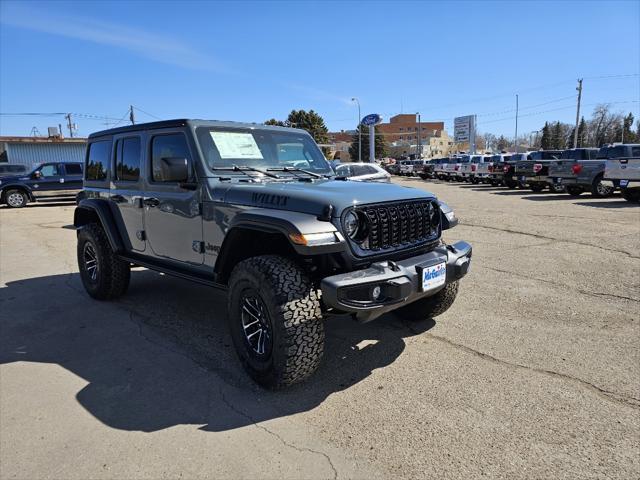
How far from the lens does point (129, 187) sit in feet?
16.8

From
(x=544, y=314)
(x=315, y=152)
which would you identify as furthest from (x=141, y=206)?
(x=544, y=314)

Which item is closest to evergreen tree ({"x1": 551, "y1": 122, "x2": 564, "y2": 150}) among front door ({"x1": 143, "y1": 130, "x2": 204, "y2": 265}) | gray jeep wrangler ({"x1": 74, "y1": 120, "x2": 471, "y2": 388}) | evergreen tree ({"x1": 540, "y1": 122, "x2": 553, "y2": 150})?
evergreen tree ({"x1": 540, "y1": 122, "x2": 553, "y2": 150})

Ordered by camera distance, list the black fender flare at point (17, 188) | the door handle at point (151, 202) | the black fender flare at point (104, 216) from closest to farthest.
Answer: the door handle at point (151, 202) → the black fender flare at point (104, 216) → the black fender flare at point (17, 188)

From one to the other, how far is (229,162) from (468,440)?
2976mm

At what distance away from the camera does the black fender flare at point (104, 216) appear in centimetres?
529

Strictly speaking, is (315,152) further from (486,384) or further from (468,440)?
(468,440)

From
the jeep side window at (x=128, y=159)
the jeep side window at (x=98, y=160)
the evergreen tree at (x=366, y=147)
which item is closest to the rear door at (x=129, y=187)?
the jeep side window at (x=128, y=159)

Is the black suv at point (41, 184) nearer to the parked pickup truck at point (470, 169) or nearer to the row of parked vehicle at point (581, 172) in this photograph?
the row of parked vehicle at point (581, 172)

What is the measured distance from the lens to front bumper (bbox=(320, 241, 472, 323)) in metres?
2.98

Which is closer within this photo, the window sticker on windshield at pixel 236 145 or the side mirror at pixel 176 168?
the side mirror at pixel 176 168

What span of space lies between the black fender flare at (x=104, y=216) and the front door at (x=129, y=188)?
10 centimetres

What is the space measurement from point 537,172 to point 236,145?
17967 mm

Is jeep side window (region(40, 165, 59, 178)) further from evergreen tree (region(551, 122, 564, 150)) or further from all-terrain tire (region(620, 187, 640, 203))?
evergreen tree (region(551, 122, 564, 150))

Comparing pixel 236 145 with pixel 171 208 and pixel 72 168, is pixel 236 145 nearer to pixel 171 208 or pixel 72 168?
pixel 171 208
